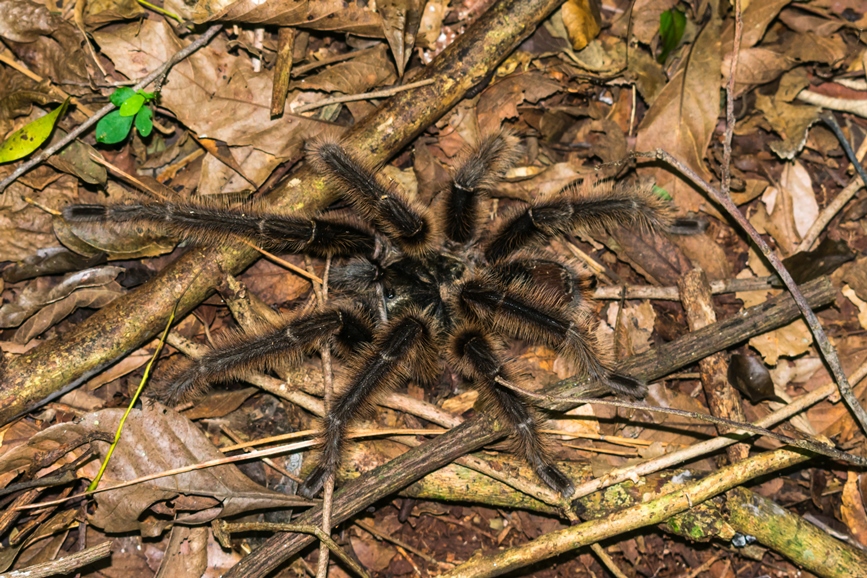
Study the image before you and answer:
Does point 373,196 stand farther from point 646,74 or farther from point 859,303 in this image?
point 859,303

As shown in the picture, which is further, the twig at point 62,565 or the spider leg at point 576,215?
the spider leg at point 576,215

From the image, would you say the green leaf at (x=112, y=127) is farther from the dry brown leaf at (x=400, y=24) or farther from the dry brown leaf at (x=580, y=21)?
the dry brown leaf at (x=580, y=21)

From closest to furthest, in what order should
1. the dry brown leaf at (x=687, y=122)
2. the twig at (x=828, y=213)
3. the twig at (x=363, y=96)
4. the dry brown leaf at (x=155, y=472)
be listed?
the dry brown leaf at (x=155, y=472), the twig at (x=363, y=96), the twig at (x=828, y=213), the dry brown leaf at (x=687, y=122)

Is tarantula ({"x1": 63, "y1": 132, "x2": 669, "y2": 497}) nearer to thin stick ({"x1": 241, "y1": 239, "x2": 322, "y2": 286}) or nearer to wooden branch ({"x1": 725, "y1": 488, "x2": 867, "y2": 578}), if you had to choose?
thin stick ({"x1": 241, "y1": 239, "x2": 322, "y2": 286})

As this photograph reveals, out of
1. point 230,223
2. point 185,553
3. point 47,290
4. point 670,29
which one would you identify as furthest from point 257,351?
point 670,29

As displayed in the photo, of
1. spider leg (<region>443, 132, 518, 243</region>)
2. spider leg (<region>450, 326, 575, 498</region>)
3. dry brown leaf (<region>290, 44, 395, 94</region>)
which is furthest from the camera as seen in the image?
dry brown leaf (<region>290, 44, 395, 94</region>)

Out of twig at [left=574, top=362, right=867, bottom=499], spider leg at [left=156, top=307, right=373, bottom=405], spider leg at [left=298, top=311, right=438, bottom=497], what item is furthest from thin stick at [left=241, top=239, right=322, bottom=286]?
twig at [left=574, top=362, right=867, bottom=499]

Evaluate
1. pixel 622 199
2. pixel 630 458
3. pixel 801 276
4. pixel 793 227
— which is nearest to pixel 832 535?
pixel 630 458

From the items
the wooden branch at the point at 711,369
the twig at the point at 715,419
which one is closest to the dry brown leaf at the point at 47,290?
the twig at the point at 715,419

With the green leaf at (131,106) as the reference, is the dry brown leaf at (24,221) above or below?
below
